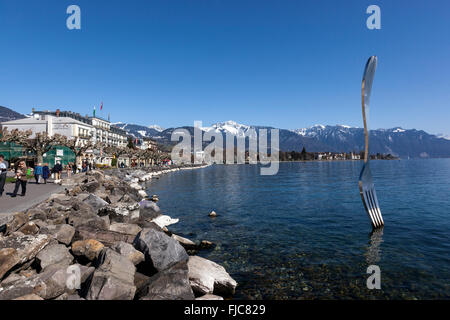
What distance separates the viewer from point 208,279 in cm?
880

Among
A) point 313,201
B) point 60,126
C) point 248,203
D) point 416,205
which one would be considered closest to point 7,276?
point 248,203

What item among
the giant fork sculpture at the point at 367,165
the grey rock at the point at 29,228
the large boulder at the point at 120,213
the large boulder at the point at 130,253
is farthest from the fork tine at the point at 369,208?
the grey rock at the point at 29,228

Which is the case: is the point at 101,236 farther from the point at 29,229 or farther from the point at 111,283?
the point at 111,283

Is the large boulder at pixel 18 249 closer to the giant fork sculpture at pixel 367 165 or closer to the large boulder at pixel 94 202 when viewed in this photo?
the large boulder at pixel 94 202

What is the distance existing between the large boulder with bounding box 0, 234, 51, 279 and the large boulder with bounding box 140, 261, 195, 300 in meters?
3.84

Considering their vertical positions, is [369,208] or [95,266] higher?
[369,208]

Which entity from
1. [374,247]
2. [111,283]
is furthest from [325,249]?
[111,283]

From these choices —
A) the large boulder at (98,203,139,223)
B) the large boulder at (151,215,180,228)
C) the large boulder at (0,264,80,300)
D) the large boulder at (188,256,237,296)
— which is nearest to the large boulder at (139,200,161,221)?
the large boulder at (151,215,180,228)

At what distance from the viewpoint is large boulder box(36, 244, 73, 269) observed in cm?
849

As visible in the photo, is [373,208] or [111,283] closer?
[111,283]

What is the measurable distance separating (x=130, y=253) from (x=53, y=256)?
95.4 inches

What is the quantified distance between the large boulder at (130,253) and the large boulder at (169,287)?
1.82 meters

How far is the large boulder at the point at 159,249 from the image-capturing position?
367 inches
